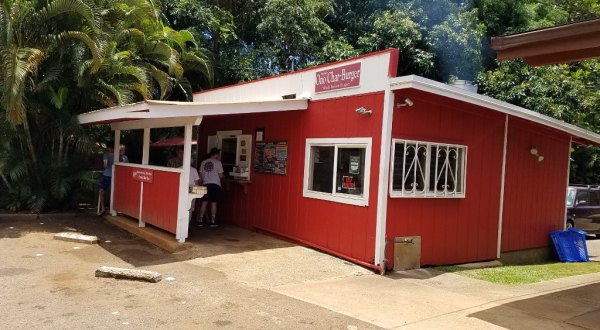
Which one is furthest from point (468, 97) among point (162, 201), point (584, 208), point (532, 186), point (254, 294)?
point (584, 208)

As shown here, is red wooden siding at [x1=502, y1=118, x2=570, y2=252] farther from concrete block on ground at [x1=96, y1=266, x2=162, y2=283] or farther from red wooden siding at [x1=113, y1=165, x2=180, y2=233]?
concrete block on ground at [x1=96, y1=266, x2=162, y2=283]

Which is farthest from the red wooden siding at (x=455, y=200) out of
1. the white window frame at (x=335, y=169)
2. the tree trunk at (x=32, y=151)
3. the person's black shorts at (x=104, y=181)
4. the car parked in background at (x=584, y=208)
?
the tree trunk at (x=32, y=151)

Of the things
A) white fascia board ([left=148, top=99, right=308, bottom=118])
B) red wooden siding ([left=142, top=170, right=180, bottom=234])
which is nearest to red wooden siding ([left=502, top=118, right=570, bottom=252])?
white fascia board ([left=148, top=99, right=308, bottom=118])

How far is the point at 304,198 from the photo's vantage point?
30.7ft

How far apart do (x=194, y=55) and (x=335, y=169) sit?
7839 mm

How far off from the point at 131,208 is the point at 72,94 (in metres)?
3.31

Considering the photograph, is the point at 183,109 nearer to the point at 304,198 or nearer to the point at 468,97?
the point at 304,198

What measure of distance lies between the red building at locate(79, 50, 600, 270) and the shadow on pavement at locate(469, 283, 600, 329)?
2.01m

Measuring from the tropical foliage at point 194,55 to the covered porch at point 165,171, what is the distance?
1372 mm

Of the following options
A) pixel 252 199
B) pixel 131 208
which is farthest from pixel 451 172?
pixel 131 208

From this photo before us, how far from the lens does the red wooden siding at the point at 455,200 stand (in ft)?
26.5

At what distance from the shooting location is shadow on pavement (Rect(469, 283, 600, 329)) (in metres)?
5.67

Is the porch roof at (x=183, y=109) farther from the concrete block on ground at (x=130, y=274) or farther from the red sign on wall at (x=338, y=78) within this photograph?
the concrete block on ground at (x=130, y=274)

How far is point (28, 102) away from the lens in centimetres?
1122
